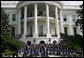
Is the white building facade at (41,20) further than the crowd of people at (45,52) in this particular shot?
Yes

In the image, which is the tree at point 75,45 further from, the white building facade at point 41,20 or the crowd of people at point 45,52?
the white building facade at point 41,20

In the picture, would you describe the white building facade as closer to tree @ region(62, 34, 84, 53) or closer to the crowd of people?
tree @ region(62, 34, 84, 53)

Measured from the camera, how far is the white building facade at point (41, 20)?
26703 mm

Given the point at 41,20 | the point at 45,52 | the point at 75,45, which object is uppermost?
the point at 41,20

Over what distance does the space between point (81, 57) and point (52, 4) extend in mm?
18884

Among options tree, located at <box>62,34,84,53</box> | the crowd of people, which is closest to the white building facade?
tree, located at <box>62,34,84,53</box>

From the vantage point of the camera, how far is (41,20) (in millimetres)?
30000

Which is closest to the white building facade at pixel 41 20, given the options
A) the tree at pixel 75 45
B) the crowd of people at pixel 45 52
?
the tree at pixel 75 45

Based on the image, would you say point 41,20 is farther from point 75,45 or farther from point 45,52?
point 45,52

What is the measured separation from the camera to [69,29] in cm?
3609

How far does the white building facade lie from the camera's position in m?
26.7

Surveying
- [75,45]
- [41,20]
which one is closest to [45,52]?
[75,45]

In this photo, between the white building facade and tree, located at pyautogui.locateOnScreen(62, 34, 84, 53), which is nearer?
tree, located at pyautogui.locateOnScreen(62, 34, 84, 53)

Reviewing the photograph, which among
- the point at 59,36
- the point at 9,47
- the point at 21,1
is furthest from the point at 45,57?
the point at 21,1
